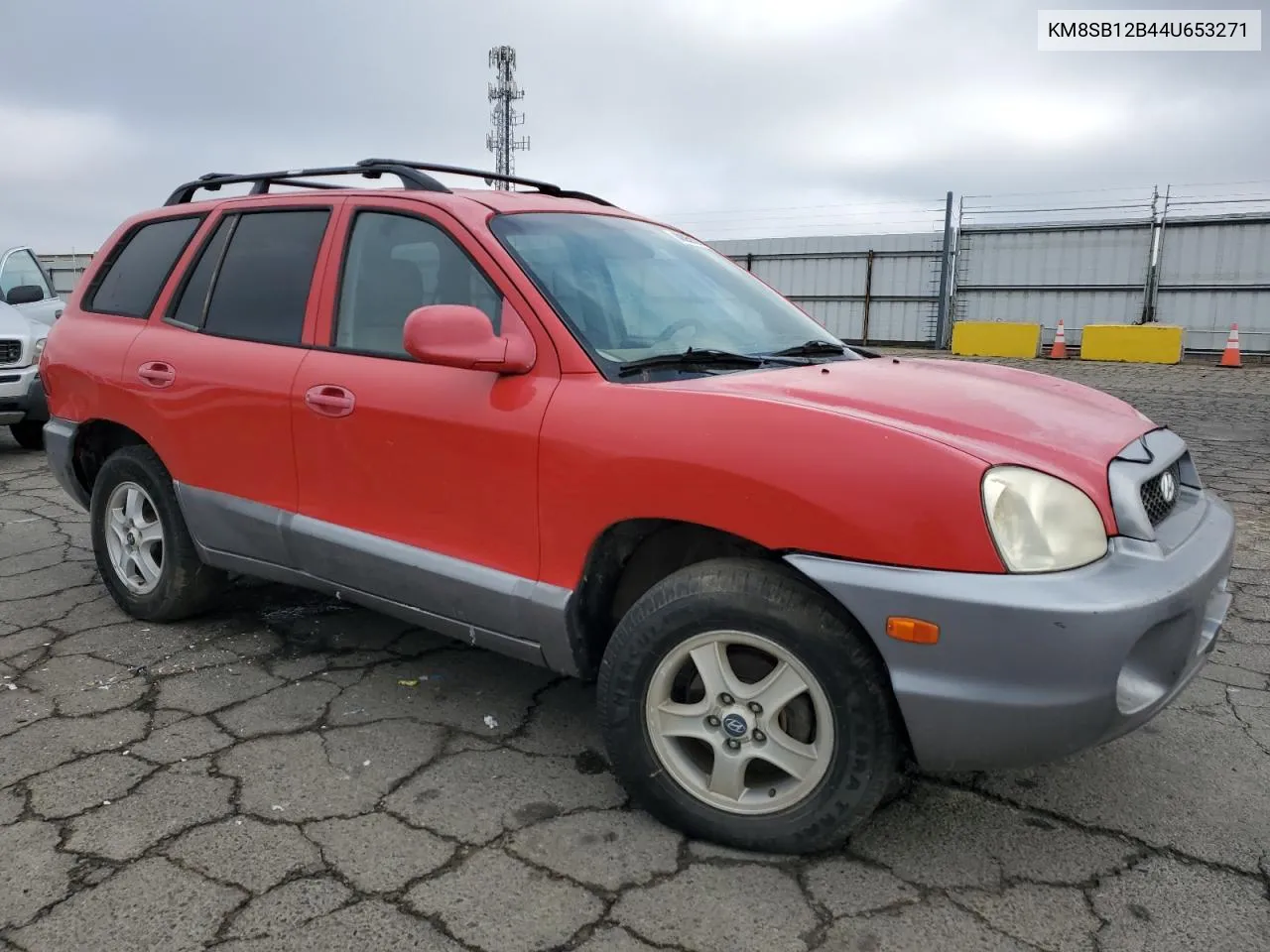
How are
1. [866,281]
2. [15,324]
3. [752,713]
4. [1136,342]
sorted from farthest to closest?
[866,281], [1136,342], [15,324], [752,713]

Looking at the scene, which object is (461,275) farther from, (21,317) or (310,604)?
(21,317)

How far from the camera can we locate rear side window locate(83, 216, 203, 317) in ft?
12.2

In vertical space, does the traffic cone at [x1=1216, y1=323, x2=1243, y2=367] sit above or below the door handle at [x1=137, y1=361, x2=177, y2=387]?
below

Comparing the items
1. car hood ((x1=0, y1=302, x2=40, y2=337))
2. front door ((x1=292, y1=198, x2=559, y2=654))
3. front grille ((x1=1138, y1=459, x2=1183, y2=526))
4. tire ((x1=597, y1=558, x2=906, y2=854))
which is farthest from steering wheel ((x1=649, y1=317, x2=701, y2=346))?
car hood ((x1=0, y1=302, x2=40, y2=337))

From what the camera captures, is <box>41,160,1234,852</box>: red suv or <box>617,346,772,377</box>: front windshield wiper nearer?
<box>41,160,1234,852</box>: red suv

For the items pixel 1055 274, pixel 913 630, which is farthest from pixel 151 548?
pixel 1055 274

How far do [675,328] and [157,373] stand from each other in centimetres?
196

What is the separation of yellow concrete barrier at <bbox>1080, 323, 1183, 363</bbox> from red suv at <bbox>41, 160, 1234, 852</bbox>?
1683cm

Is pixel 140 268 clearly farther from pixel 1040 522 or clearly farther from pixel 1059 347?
pixel 1059 347

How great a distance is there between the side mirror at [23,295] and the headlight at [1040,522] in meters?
8.84

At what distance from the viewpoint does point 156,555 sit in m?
3.71

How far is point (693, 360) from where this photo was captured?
8.60 feet

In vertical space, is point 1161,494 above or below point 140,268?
below

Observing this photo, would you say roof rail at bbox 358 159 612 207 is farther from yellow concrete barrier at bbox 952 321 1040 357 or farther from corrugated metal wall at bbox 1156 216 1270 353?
corrugated metal wall at bbox 1156 216 1270 353
